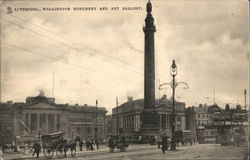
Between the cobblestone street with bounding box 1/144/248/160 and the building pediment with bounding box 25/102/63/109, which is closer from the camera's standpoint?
the cobblestone street with bounding box 1/144/248/160

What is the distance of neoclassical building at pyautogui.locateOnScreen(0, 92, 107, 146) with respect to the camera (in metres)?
89.7

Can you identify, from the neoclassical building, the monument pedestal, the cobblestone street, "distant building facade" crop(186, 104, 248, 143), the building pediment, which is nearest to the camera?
the cobblestone street

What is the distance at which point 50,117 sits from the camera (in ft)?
319

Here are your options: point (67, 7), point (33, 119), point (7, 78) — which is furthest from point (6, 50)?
point (33, 119)

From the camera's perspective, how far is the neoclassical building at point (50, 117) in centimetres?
8969

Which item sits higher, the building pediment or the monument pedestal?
the building pediment

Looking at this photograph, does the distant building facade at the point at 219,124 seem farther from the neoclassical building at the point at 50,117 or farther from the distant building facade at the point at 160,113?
the neoclassical building at the point at 50,117

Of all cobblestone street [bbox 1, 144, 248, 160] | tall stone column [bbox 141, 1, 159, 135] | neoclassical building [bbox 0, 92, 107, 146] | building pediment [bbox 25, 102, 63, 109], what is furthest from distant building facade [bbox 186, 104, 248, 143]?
building pediment [bbox 25, 102, 63, 109]

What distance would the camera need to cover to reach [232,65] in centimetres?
2006

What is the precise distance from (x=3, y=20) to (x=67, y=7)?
332cm

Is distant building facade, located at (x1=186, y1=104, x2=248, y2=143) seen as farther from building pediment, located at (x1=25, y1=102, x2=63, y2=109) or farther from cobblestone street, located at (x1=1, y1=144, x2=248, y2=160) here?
building pediment, located at (x1=25, y1=102, x2=63, y2=109)

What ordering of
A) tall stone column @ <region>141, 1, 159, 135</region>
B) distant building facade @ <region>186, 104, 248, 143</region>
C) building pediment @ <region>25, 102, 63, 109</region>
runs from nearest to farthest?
1. distant building facade @ <region>186, 104, 248, 143</region>
2. tall stone column @ <region>141, 1, 159, 135</region>
3. building pediment @ <region>25, 102, 63, 109</region>

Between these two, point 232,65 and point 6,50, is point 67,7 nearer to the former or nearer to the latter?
point 6,50

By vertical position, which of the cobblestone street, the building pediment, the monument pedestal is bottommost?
the cobblestone street
